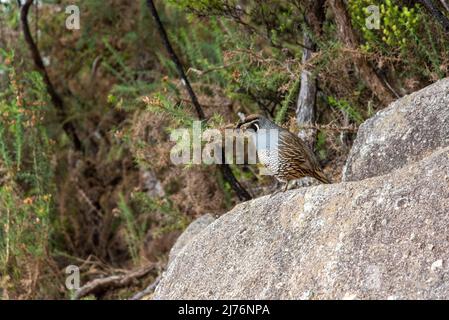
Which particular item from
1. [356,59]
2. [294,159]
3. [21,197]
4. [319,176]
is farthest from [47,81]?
[294,159]

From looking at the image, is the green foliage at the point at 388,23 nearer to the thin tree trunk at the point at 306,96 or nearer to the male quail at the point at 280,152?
the thin tree trunk at the point at 306,96

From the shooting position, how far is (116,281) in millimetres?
9133

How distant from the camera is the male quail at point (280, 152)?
5945 mm

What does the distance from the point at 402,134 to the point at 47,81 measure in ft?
22.1

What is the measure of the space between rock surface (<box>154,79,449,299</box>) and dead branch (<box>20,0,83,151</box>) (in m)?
6.20

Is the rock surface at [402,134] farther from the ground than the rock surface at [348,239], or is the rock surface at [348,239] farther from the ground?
the rock surface at [402,134]

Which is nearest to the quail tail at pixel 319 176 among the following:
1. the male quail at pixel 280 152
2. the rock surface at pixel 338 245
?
the male quail at pixel 280 152

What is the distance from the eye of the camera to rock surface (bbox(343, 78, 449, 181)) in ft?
17.7

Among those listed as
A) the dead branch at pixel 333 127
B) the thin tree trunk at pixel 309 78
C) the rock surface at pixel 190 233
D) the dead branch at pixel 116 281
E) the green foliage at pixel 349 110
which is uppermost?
the thin tree trunk at pixel 309 78

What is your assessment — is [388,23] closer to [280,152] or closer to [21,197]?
[280,152]

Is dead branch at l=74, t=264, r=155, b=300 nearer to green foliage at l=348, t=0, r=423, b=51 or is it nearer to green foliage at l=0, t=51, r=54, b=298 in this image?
green foliage at l=0, t=51, r=54, b=298

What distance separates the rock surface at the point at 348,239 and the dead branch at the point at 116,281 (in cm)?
373

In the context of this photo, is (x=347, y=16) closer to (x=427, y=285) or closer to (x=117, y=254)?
(x=427, y=285)

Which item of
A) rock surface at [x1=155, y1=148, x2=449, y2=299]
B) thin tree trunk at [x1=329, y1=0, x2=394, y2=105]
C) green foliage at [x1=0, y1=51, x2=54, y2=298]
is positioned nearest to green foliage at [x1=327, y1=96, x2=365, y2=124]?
thin tree trunk at [x1=329, y1=0, x2=394, y2=105]
